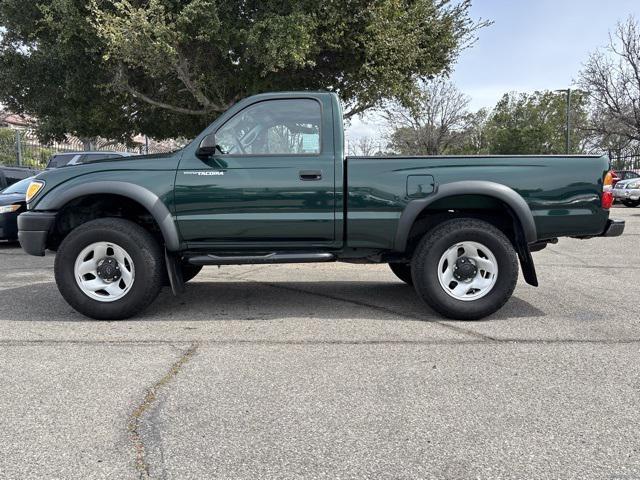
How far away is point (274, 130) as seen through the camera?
16.1 feet

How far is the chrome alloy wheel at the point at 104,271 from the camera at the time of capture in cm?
482

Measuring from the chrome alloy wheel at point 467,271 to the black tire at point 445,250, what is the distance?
4 centimetres

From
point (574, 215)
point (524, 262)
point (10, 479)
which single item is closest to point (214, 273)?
point (524, 262)

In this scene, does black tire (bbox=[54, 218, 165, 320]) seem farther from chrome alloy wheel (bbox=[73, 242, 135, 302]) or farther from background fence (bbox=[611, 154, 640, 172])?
background fence (bbox=[611, 154, 640, 172])

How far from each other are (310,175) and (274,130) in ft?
1.93

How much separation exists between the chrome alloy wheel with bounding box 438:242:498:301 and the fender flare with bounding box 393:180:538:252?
42 cm

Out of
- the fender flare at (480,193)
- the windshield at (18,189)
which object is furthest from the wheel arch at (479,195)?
the windshield at (18,189)

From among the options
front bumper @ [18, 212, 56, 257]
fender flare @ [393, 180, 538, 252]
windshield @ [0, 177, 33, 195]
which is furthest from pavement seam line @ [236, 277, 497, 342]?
windshield @ [0, 177, 33, 195]

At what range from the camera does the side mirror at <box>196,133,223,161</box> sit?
4664 mm

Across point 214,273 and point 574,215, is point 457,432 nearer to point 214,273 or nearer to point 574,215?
point 574,215

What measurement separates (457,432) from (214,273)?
5.17 metres

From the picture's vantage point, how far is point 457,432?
2.76 meters

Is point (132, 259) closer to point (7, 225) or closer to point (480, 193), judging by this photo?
point (480, 193)

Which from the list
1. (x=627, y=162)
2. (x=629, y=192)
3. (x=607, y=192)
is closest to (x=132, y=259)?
(x=607, y=192)
